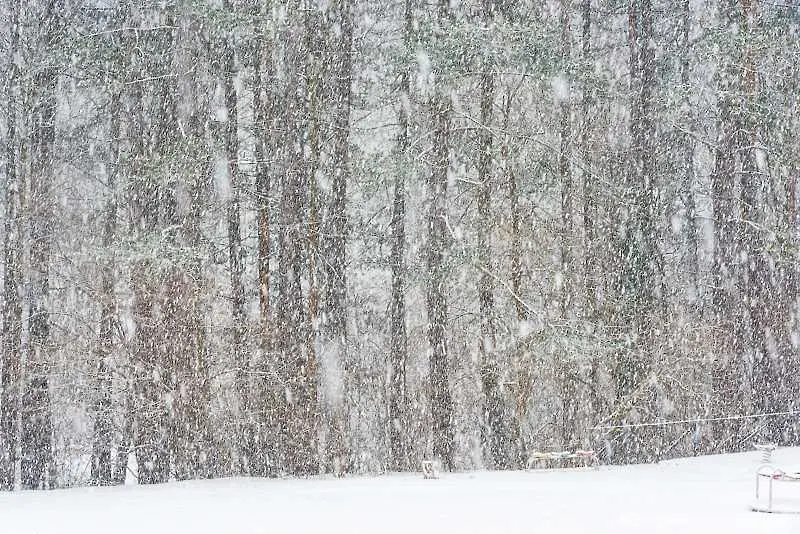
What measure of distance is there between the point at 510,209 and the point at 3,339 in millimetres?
7752

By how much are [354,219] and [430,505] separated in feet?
21.9

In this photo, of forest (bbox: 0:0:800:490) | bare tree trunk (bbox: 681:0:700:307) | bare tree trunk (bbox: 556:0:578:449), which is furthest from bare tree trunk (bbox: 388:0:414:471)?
bare tree trunk (bbox: 681:0:700:307)

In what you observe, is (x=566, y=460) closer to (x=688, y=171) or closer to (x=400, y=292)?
(x=400, y=292)

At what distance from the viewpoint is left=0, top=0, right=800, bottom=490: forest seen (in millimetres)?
13930

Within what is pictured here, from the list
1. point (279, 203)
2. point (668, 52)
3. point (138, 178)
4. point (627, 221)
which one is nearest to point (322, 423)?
point (279, 203)

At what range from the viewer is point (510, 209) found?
16.1 metres

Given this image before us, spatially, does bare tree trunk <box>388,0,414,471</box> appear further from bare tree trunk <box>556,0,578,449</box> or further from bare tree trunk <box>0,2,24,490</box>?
bare tree trunk <box>0,2,24,490</box>

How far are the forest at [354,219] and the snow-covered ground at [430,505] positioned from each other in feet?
6.81

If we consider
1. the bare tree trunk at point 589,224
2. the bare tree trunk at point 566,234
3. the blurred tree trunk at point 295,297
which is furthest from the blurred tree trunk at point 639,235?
the blurred tree trunk at point 295,297

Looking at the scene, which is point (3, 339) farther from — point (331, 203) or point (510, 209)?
point (510, 209)

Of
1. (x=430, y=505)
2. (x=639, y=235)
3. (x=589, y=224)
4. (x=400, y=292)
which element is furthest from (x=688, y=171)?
(x=430, y=505)

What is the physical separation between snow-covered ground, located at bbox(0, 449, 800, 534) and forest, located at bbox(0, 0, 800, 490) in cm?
207

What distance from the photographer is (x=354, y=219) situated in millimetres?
15508

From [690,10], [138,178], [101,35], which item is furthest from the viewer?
[690,10]
